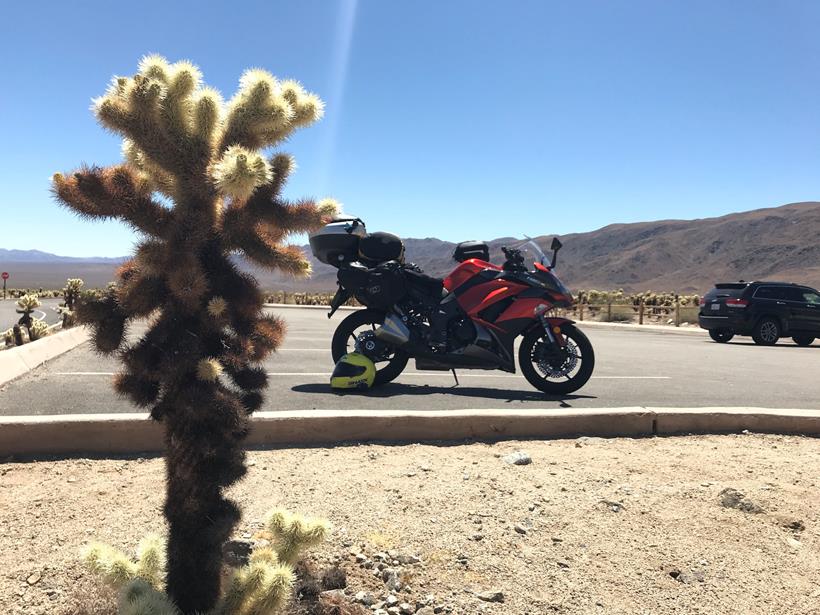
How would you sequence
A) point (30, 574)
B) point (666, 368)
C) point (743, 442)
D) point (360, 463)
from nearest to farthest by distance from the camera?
point (30, 574)
point (360, 463)
point (743, 442)
point (666, 368)

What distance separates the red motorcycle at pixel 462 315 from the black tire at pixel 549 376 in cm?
1

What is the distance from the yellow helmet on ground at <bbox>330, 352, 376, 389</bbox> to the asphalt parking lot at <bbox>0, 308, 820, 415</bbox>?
Answer: 5.7 inches

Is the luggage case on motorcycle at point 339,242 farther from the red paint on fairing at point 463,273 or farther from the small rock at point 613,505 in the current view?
the small rock at point 613,505

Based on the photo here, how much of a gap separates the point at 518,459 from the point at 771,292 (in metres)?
17.2

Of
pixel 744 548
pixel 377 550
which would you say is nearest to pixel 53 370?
pixel 377 550

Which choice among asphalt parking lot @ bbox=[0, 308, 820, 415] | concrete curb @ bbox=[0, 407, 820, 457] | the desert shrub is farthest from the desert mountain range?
concrete curb @ bbox=[0, 407, 820, 457]

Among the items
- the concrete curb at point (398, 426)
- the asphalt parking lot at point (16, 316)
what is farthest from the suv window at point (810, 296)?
the asphalt parking lot at point (16, 316)

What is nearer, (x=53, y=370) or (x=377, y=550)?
(x=377, y=550)

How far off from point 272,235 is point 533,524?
1989 millimetres

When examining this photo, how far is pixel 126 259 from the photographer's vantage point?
2.15 metres

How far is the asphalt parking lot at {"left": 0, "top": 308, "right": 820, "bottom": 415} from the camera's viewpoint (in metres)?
5.82

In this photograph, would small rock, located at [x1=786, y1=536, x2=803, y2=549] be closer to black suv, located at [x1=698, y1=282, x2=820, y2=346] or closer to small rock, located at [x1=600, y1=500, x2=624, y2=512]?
small rock, located at [x1=600, y1=500, x2=624, y2=512]

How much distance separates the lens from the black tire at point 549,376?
6898mm

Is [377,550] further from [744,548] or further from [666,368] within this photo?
[666,368]
